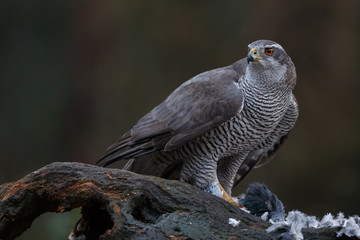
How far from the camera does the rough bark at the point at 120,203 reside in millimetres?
2730

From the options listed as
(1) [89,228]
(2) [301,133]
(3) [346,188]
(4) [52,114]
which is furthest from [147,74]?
(1) [89,228]

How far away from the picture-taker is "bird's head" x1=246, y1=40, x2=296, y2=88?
13.4 feet

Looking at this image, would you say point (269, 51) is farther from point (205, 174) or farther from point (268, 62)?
point (205, 174)

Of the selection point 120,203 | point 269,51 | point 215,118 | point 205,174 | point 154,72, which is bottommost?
point 205,174

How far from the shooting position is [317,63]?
718cm

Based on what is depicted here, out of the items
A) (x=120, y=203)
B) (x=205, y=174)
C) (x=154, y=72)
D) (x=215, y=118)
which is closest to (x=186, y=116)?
(x=215, y=118)

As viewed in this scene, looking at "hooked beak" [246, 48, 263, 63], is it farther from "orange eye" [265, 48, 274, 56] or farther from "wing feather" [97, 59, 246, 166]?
"wing feather" [97, 59, 246, 166]

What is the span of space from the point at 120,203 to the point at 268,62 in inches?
74.5

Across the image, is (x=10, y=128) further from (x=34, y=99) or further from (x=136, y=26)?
(x=136, y=26)

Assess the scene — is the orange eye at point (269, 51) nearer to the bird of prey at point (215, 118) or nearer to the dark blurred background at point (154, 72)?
the bird of prey at point (215, 118)

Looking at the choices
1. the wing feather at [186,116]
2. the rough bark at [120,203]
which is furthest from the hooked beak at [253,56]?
the rough bark at [120,203]

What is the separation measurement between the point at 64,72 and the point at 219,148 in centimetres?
480

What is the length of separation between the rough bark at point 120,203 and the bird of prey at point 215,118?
46.3 inches

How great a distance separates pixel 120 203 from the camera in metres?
2.75
